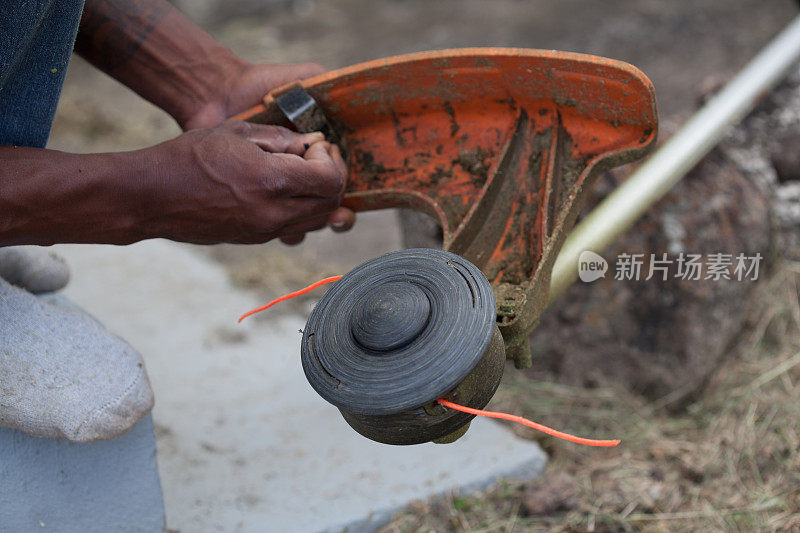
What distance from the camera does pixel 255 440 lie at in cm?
210

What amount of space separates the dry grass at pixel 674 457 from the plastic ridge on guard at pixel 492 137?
2.24 feet

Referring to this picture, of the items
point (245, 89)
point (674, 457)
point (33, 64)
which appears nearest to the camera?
point (33, 64)

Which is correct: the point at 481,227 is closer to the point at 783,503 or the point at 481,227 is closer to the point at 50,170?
the point at 50,170

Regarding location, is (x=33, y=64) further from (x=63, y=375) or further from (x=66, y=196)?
(x=63, y=375)

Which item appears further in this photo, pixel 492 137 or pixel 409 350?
pixel 492 137

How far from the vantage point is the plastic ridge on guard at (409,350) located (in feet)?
3.38

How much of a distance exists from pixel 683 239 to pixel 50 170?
171cm

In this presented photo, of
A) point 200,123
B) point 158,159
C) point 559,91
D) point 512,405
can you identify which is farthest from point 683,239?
point 158,159

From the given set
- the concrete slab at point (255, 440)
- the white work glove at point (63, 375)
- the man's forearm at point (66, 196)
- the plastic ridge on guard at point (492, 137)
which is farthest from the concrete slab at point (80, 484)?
the plastic ridge on guard at point (492, 137)

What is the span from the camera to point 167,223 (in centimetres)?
135

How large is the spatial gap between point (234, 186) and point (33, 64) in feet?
1.50

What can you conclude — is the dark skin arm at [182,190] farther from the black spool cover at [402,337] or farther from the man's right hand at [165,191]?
the black spool cover at [402,337]

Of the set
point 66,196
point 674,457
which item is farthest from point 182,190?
point 674,457

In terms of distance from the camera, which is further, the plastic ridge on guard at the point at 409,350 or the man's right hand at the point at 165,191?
the man's right hand at the point at 165,191
